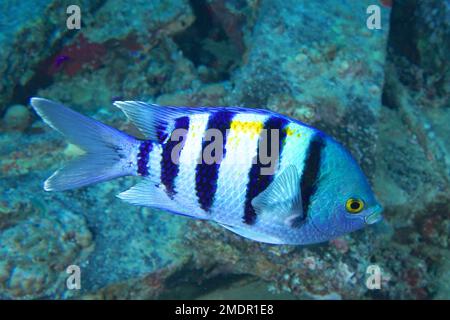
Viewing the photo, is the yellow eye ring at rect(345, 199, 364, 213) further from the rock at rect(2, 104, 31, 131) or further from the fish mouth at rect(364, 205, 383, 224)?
the rock at rect(2, 104, 31, 131)

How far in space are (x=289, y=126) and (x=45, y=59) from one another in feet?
16.7

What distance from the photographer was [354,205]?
1945 mm

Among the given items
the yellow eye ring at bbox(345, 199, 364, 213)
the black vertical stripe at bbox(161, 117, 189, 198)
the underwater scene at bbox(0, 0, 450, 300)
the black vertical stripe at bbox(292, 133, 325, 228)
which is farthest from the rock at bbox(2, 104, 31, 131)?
the yellow eye ring at bbox(345, 199, 364, 213)

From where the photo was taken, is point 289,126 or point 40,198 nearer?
point 289,126

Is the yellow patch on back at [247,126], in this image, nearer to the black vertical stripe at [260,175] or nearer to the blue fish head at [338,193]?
the black vertical stripe at [260,175]

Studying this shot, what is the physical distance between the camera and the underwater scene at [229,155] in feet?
6.35

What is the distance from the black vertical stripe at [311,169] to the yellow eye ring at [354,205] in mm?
196

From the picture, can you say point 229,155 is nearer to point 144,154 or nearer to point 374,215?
point 144,154

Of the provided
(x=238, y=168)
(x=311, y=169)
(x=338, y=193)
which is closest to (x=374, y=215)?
(x=338, y=193)

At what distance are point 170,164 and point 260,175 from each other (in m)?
0.49

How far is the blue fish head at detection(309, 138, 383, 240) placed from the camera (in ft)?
6.31

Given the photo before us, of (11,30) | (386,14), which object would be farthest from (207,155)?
(11,30)

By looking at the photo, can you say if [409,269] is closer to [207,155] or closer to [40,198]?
[207,155]

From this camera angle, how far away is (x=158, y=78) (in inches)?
229
